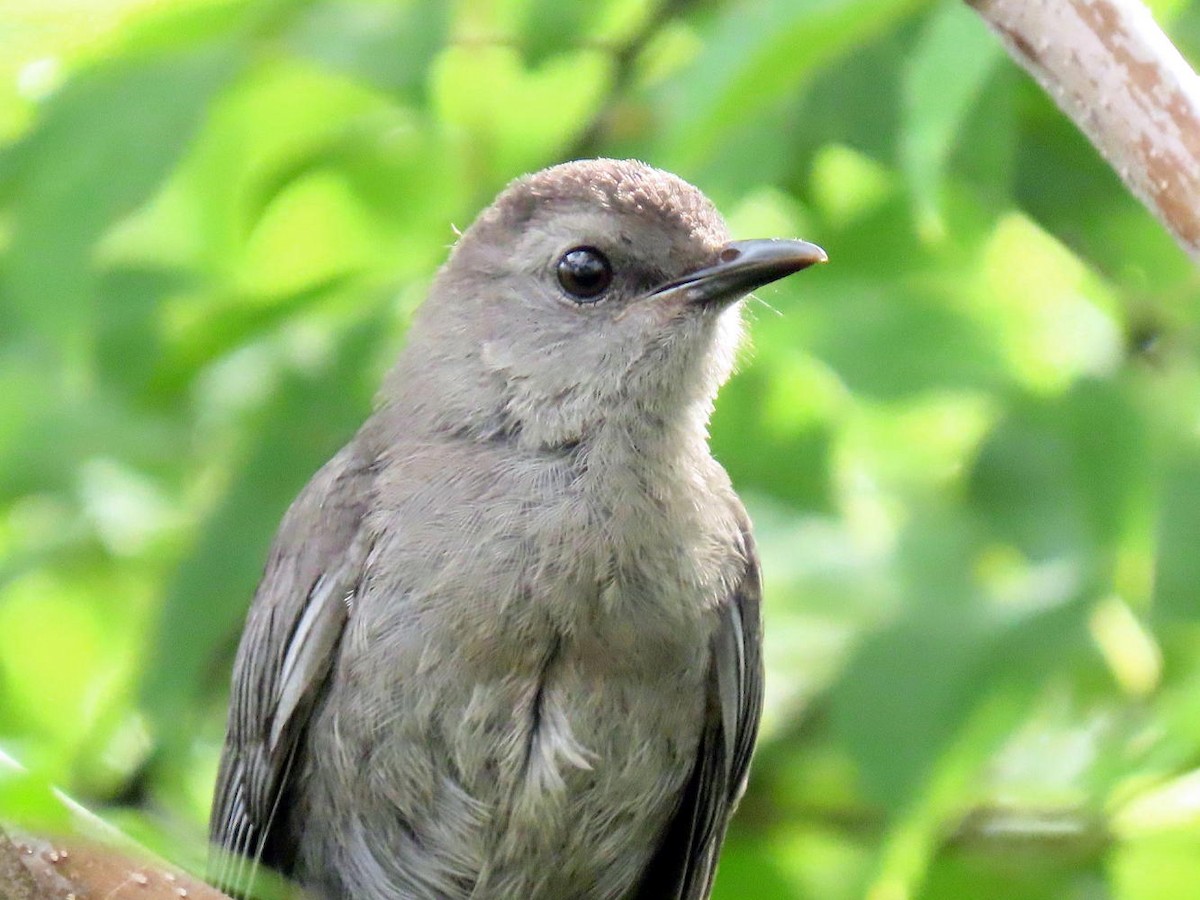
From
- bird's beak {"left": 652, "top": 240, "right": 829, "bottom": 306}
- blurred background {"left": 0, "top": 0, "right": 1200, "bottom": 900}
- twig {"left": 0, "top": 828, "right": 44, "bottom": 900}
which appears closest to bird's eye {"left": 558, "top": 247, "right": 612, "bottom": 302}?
bird's beak {"left": 652, "top": 240, "right": 829, "bottom": 306}

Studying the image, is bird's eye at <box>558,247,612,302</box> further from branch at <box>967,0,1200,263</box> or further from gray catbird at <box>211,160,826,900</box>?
branch at <box>967,0,1200,263</box>

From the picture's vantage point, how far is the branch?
229 cm

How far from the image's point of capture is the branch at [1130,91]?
229 centimetres

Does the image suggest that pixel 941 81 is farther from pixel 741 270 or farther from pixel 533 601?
pixel 533 601

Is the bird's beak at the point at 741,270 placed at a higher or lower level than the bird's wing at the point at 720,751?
higher

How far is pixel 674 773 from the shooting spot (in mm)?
3982

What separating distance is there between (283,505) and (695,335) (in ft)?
4.14

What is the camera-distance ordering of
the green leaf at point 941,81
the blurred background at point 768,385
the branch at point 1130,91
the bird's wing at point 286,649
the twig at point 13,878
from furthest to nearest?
the blurred background at point 768,385 < the bird's wing at point 286,649 < the green leaf at point 941,81 < the branch at point 1130,91 < the twig at point 13,878

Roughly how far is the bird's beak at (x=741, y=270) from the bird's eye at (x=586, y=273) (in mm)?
143

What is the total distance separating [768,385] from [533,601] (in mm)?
1165

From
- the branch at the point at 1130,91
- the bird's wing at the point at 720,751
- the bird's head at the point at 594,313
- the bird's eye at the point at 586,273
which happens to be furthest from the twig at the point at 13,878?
the bird's eye at the point at 586,273

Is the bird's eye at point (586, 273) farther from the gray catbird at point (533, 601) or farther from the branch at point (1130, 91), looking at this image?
the branch at point (1130, 91)

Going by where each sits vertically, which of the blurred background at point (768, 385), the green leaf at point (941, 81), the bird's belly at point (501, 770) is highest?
the green leaf at point (941, 81)

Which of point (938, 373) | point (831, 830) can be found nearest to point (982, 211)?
point (938, 373)
